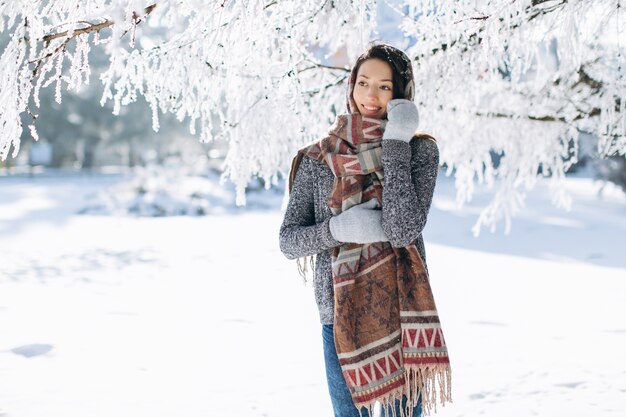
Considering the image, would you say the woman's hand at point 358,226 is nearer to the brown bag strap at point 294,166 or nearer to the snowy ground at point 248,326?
the brown bag strap at point 294,166

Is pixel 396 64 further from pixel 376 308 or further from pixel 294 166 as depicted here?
pixel 376 308

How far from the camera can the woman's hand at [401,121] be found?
200 centimetres

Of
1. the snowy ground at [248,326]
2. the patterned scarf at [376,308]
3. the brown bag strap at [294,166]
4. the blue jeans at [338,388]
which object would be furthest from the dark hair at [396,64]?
the snowy ground at [248,326]

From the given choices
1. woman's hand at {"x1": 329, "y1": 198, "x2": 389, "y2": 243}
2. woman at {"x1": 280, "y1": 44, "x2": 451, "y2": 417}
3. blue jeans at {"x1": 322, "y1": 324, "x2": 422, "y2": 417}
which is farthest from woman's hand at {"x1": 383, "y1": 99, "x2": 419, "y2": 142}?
blue jeans at {"x1": 322, "y1": 324, "x2": 422, "y2": 417}

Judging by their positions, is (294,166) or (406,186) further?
(294,166)

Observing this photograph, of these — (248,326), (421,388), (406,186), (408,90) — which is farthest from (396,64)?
(248,326)

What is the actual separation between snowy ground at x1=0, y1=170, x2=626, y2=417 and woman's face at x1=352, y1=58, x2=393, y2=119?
2111mm

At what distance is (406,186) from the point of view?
1969mm

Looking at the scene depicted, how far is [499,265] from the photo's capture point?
8305 millimetres

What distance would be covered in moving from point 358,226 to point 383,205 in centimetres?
11

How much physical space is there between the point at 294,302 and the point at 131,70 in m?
3.80

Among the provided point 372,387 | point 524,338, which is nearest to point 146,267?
point 524,338


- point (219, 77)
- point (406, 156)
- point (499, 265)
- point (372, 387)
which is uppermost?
point (219, 77)

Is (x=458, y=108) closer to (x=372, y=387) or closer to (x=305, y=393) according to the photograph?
(x=305, y=393)
